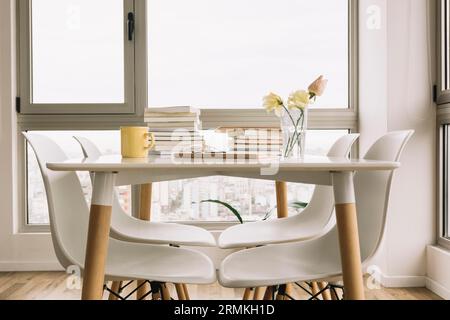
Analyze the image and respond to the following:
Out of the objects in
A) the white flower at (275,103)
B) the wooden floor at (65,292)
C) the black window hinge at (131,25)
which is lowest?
the wooden floor at (65,292)

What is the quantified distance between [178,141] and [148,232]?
0.56 meters

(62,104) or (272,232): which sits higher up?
(62,104)

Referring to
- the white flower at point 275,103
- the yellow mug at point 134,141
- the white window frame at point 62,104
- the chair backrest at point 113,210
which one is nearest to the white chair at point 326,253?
the white flower at point 275,103

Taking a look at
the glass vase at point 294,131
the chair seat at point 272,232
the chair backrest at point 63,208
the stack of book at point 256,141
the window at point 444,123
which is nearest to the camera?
the chair backrest at point 63,208

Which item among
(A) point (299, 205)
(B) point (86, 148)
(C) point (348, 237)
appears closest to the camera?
Answer: (C) point (348, 237)

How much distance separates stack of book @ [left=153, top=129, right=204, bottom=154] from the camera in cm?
147

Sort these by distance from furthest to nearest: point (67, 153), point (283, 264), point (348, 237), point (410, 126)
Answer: point (67, 153) → point (410, 126) → point (283, 264) → point (348, 237)

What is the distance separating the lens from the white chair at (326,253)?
1.23m

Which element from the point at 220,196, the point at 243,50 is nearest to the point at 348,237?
the point at 220,196

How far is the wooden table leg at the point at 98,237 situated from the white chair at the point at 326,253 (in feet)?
0.97

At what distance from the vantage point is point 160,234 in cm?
189

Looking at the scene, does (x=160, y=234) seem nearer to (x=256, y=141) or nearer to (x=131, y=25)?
(x=256, y=141)

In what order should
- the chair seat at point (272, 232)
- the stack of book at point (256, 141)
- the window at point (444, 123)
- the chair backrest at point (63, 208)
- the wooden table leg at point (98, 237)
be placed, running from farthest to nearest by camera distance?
the window at point (444, 123)
the chair seat at point (272, 232)
the stack of book at point (256, 141)
the chair backrest at point (63, 208)
the wooden table leg at point (98, 237)

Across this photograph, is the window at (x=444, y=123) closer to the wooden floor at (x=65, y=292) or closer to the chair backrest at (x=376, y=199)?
the wooden floor at (x=65, y=292)
